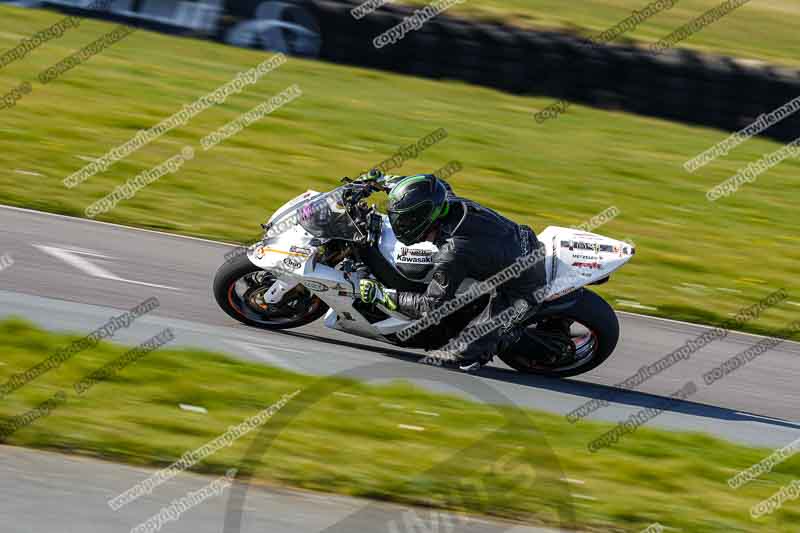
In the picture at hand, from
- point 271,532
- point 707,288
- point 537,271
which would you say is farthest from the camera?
point 707,288

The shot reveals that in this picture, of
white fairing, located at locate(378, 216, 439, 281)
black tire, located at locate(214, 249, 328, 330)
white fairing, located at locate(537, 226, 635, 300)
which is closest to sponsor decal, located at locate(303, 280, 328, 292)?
black tire, located at locate(214, 249, 328, 330)

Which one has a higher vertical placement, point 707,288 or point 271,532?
point 271,532

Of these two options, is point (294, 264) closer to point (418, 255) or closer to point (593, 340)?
point (418, 255)

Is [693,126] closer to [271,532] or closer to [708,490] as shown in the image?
[708,490]

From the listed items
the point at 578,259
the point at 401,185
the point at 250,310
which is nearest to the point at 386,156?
the point at 250,310

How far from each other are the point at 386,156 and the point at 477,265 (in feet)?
22.6

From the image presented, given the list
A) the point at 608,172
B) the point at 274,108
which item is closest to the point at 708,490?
the point at 608,172

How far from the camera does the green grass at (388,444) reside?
6.44 m

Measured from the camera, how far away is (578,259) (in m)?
8.34

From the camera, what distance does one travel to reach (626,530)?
6.34m

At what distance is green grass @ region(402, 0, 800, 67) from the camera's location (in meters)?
19.6

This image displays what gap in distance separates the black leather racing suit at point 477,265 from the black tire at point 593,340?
402 millimetres

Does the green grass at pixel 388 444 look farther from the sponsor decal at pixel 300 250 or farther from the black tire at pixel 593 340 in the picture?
the sponsor decal at pixel 300 250

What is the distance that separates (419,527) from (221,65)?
13.1 metres
